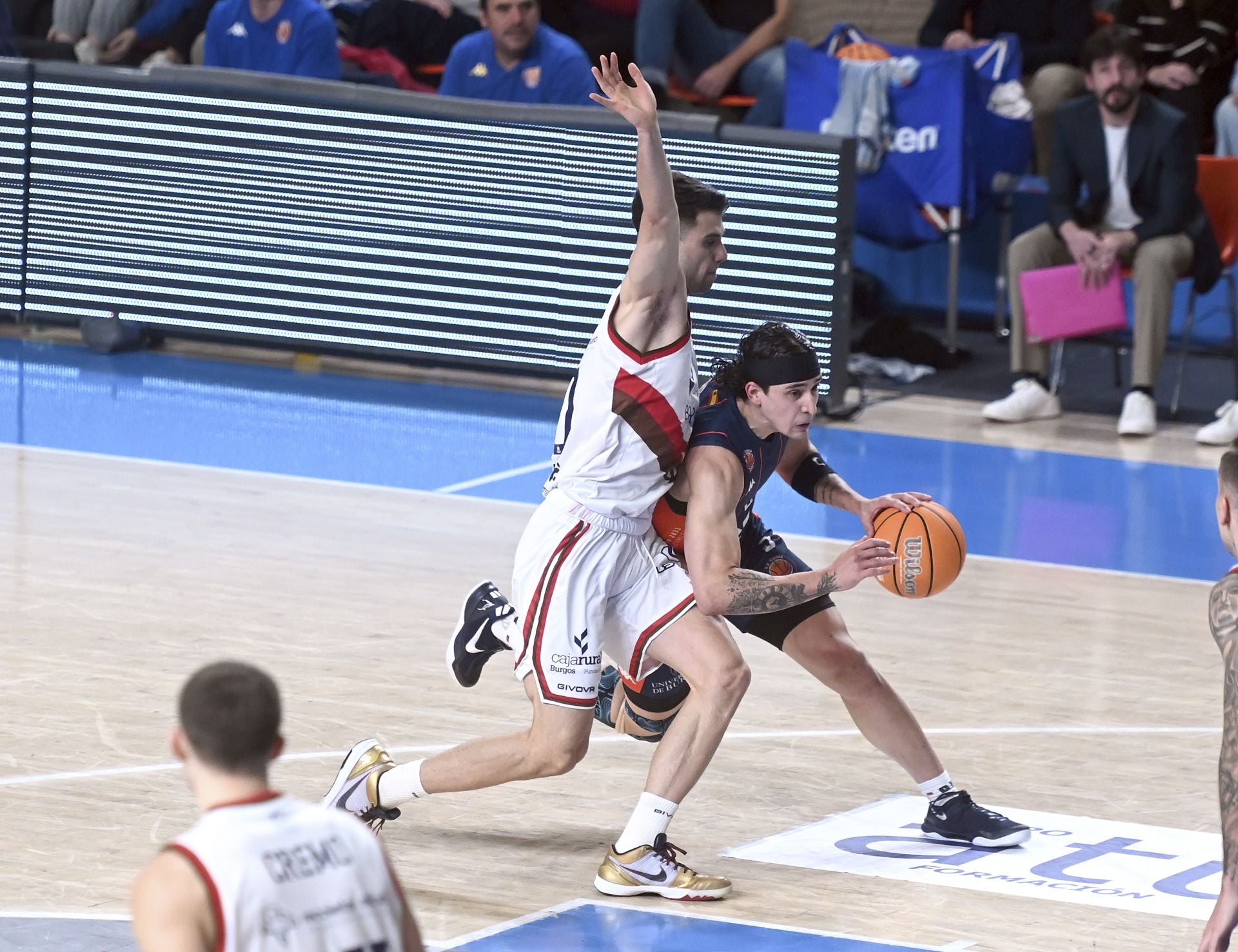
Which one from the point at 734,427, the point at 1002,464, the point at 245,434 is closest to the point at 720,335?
the point at 1002,464

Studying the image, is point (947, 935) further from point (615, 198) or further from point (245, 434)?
→ point (615, 198)

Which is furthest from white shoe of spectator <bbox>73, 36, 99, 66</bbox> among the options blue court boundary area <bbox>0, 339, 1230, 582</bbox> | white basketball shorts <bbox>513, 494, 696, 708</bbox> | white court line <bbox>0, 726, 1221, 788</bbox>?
white basketball shorts <bbox>513, 494, 696, 708</bbox>

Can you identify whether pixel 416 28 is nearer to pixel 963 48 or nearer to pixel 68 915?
pixel 963 48

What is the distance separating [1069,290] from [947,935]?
808cm

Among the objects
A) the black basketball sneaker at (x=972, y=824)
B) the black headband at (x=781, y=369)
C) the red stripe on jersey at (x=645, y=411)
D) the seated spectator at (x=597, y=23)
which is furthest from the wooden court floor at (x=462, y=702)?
the seated spectator at (x=597, y=23)

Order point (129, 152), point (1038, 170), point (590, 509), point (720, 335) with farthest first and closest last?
point (1038, 170) < point (129, 152) < point (720, 335) < point (590, 509)

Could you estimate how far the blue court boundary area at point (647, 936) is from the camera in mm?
5293

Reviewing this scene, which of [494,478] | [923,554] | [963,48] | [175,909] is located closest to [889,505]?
[923,554]

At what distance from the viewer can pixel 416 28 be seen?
16234 millimetres

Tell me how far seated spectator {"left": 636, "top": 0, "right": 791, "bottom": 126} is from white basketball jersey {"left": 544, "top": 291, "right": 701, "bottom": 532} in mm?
9157

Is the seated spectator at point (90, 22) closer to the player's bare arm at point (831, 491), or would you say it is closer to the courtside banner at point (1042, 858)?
the player's bare arm at point (831, 491)

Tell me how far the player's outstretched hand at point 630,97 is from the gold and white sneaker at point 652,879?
1888 mm

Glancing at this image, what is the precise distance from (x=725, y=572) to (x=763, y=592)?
0.38 ft

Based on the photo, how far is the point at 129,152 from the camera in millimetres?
14508
